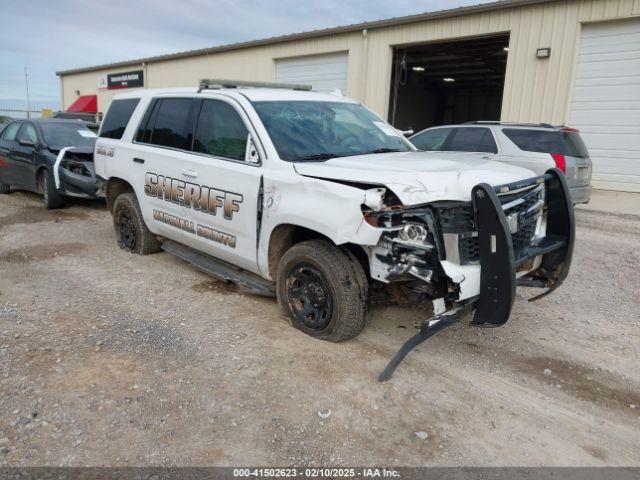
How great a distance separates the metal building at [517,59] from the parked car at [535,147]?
4.26m

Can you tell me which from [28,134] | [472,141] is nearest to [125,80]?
[28,134]

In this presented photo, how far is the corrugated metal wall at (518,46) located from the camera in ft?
39.8

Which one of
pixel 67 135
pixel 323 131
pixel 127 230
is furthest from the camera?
pixel 67 135

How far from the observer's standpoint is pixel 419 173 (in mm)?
3428

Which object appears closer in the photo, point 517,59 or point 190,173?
point 190,173

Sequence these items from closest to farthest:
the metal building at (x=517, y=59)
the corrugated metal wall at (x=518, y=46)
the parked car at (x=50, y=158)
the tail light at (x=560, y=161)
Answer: the tail light at (x=560, y=161) → the parked car at (x=50, y=158) → the metal building at (x=517, y=59) → the corrugated metal wall at (x=518, y=46)

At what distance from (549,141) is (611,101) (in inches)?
195

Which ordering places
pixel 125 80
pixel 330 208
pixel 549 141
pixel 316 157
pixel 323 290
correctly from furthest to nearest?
1. pixel 125 80
2. pixel 549 141
3. pixel 316 157
4. pixel 323 290
5. pixel 330 208

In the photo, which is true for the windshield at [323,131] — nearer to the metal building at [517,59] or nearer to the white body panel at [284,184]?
the white body panel at [284,184]

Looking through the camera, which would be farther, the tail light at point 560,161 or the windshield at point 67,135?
the windshield at point 67,135

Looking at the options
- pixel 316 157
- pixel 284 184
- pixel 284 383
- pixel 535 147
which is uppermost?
pixel 535 147

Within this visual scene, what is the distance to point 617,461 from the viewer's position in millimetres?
2771

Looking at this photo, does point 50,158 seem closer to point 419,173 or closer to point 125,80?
point 419,173

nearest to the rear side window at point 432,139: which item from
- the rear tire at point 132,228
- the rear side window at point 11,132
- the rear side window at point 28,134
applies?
the rear tire at point 132,228
